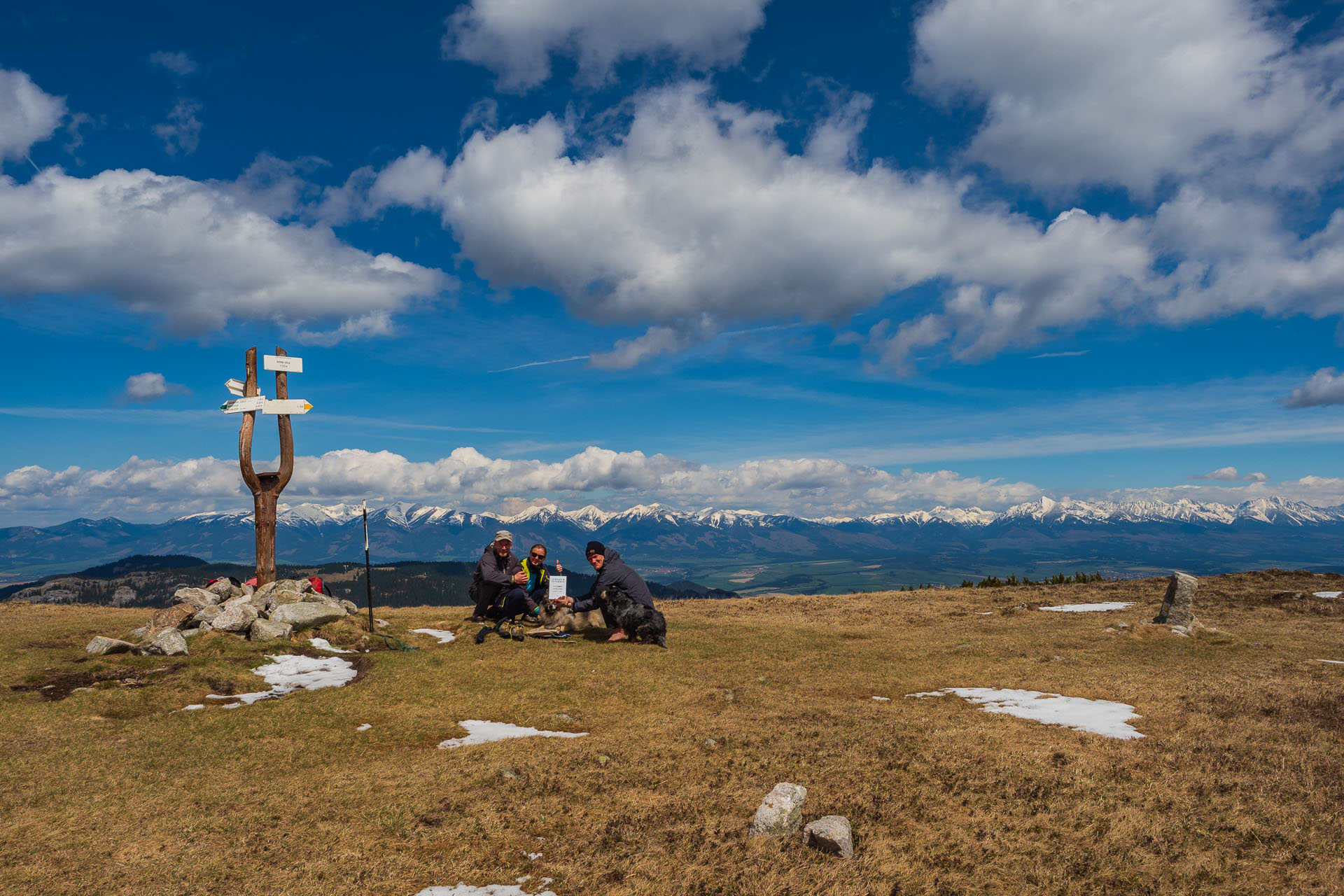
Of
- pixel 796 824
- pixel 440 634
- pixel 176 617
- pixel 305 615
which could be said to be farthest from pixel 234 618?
pixel 796 824

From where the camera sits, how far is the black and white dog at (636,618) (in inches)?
750

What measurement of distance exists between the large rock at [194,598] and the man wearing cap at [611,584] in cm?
1045

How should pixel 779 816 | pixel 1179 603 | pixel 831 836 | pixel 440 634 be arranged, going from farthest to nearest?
pixel 1179 603
pixel 440 634
pixel 779 816
pixel 831 836

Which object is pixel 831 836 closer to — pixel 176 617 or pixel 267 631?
pixel 267 631

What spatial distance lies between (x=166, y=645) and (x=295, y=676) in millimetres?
3155

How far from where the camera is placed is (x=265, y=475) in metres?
→ 22.5

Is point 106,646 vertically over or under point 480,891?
over

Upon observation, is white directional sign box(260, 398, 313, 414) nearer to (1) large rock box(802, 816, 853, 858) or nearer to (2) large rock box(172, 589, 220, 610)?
(2) large rock box(172, 589, 220, 610)

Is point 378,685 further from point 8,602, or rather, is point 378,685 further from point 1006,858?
point 8,602

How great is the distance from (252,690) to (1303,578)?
40.3 meters

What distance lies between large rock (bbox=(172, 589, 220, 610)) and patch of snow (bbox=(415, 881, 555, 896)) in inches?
638

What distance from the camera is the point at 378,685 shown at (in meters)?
14.0

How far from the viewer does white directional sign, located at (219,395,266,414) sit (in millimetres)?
22188

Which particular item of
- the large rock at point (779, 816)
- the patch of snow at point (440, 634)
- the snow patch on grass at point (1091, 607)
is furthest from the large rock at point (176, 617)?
the snow patch on grass at point (1091, 607)
